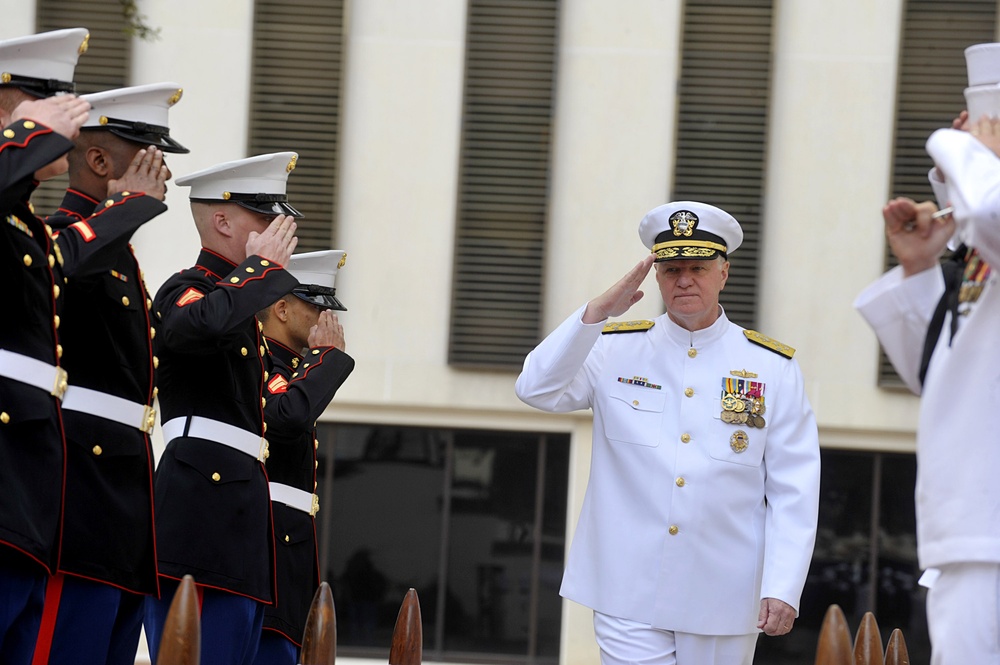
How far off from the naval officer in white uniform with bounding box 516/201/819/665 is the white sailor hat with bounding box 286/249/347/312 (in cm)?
146

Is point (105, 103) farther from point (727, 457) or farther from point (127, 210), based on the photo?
point (727, 457)

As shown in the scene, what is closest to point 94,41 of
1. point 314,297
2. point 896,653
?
point 314,297

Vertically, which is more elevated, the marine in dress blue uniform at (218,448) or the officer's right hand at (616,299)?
the officer's right hand at (616,299)

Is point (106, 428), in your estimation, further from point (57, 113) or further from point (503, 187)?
point (503, 187)

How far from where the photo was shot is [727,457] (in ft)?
16.4

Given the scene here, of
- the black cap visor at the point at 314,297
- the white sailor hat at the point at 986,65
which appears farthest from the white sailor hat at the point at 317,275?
the white sailor hat at the point at 986,65

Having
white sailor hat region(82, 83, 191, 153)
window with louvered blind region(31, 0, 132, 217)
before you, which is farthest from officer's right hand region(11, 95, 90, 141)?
window with louvered blind region(31, 0, 132, 217)

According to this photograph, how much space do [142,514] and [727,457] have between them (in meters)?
2.03

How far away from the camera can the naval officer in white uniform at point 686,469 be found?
4.86 m

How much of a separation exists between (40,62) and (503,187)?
879cm

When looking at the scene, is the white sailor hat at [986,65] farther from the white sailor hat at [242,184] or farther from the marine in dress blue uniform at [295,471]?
the marine in dress blue uniform at [295,471]

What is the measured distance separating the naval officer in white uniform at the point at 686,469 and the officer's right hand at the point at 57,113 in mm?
1948

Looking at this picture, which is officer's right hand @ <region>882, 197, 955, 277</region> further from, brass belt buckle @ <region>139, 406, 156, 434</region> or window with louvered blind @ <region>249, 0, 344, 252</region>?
window with louvered blind @ <region>249, 0, 344, 252</region>

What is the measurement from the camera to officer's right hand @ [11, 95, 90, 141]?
363cm
